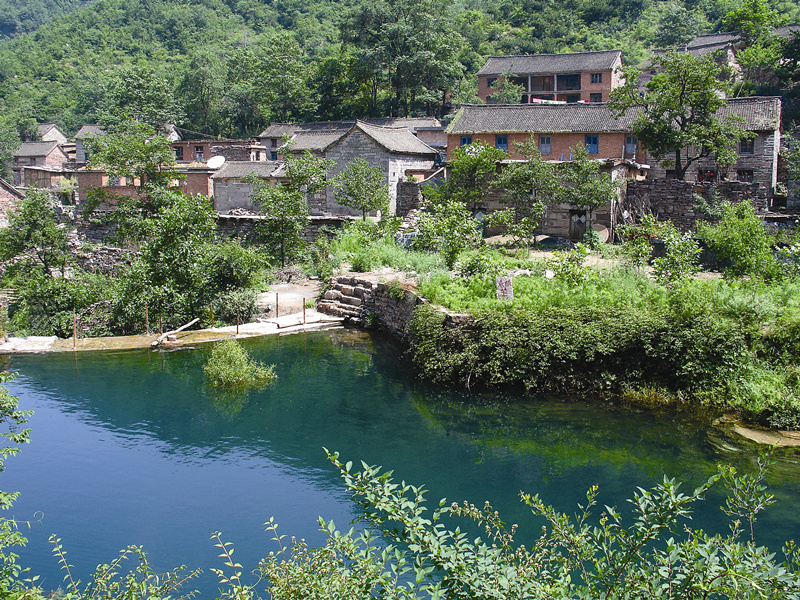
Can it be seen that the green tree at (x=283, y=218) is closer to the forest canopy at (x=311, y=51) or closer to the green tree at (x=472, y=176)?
the green tree at (x=472, y=176)

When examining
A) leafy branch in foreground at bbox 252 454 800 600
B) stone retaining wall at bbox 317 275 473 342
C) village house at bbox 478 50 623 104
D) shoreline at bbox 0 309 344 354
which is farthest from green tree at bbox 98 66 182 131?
leafy branch in foreground at bbox 252 454 800 600

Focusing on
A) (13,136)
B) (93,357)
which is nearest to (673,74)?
(93,357)

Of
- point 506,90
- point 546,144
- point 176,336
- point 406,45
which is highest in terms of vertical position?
point 406,45

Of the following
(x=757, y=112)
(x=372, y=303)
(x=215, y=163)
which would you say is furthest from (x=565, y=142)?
(x=215, y=163)

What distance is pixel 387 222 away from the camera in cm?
2680

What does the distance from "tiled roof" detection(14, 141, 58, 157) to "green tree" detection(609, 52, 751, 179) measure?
49.5 metres

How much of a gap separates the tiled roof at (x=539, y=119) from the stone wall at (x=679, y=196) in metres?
7.38

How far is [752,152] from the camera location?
1273 inches

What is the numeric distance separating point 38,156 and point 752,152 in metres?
54.3

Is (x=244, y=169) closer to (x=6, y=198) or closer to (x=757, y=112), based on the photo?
(x=6, y=198)

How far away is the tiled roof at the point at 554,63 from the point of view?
49.9 metres

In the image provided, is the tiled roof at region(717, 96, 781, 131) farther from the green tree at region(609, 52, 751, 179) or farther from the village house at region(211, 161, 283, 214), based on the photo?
the village house at region(211, 161, 283, 214)

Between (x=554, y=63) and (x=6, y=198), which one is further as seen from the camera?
(x=554, y=63)

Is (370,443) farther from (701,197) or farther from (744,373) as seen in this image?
(701,197)
